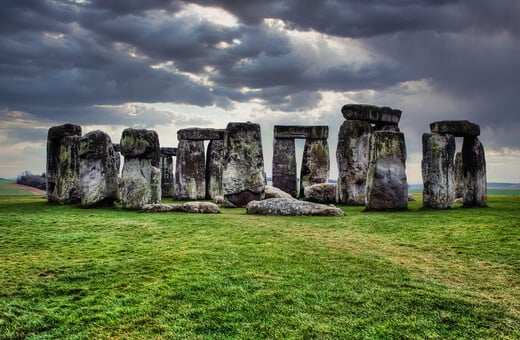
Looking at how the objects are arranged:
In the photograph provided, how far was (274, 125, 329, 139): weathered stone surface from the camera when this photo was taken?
20.4m

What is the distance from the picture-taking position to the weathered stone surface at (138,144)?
452 inches

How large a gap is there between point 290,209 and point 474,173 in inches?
248

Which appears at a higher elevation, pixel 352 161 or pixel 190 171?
pixel 352 161

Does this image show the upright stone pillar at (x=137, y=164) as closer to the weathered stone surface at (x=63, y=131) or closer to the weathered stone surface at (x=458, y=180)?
the weathered stone surface at (x=63, y=131)

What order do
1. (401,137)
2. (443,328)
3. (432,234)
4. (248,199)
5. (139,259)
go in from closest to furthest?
(443,328) → (139,259) → (432,234) → (401,137) → (248,199)

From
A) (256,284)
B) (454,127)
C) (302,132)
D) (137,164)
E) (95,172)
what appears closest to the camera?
(256,284)

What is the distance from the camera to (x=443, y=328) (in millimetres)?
3455

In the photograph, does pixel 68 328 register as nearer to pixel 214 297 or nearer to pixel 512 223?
pixel 214 297

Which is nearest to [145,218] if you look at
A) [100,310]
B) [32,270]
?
[32,270]

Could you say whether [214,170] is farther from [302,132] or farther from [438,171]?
[438,171]

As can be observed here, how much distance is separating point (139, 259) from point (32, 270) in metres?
1.18

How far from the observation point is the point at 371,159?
37.9 ft

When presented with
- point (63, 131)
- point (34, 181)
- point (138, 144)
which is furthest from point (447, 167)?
point (34, 181)

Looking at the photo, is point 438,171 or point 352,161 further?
point 352,161
